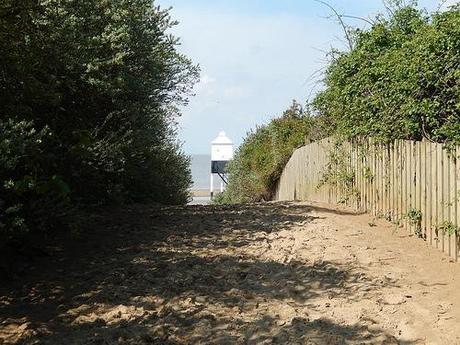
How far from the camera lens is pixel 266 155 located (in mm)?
23375

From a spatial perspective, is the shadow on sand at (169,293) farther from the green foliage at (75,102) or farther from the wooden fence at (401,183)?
the wooden fence at (401,183)

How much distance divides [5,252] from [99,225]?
3362mm

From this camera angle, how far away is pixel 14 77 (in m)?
6.66

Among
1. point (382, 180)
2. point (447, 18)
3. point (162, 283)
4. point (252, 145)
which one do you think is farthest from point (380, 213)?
point (252, 145)

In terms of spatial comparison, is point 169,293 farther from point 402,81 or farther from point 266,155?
point 266,155

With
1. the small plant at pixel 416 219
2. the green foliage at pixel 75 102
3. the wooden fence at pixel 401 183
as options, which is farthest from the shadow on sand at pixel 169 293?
the small plant at pixel 416 219

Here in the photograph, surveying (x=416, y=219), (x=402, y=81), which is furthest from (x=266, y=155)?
(x=416, y=219)

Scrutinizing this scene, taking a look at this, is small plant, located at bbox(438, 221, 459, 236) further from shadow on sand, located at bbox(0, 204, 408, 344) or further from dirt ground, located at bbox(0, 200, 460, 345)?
shadow on sand, located at bbox(0, 204, 408, 344)

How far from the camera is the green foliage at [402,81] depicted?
7.25 meters

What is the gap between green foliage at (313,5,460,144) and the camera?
725 cm

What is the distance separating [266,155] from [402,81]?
50.9ft

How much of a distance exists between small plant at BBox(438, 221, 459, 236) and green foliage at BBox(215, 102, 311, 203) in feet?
41.9

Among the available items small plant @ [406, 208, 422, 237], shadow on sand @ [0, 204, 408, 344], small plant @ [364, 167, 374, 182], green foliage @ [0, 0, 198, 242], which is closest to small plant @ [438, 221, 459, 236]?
small plant @ [406, 208, 422, 237]

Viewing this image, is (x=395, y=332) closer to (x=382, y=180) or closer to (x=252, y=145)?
(x=382, y=180)
